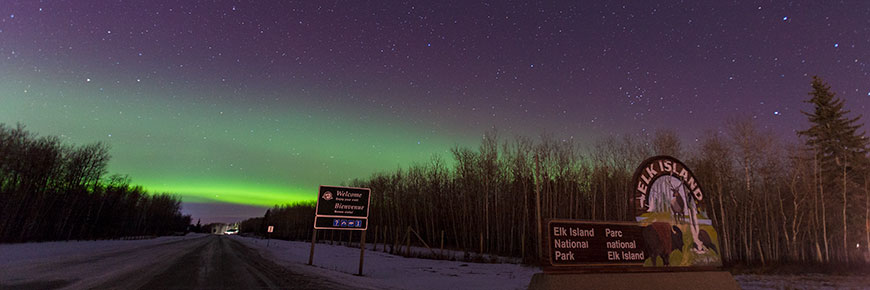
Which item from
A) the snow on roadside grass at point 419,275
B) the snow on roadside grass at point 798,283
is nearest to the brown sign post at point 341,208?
the snow on roadside grass at point 419,275

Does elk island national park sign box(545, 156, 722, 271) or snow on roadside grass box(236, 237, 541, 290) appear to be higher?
elk island national park sign box(545, 156, 722, 271)

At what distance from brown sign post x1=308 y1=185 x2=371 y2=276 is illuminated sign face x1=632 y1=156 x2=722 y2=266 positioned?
11.9 metres

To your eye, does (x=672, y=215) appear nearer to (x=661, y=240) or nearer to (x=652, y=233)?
(x=661, y=240)

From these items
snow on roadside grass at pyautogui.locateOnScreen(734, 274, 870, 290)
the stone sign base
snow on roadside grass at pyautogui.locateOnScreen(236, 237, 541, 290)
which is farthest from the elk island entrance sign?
snow on roadside grass at pyautogui.locateOnScreen(734, 274, 870, 290)

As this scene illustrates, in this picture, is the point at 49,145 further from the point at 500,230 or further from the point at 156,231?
the point at 156,231

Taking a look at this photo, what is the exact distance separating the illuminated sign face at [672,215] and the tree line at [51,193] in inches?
2199

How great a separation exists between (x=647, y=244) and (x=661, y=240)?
0.61 metres

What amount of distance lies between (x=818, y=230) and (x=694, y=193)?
33.7 meters

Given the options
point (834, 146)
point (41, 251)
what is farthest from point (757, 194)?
point (41, 251)

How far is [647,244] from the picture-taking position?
31.5 ft

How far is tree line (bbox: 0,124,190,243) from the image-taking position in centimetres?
3722

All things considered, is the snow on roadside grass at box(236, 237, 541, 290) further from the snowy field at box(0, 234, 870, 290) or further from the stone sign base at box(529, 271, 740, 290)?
the stone sign base at box(529, 271, 740, 290)

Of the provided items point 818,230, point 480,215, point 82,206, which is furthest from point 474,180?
point 82,206

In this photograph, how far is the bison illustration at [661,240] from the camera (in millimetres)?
9641
